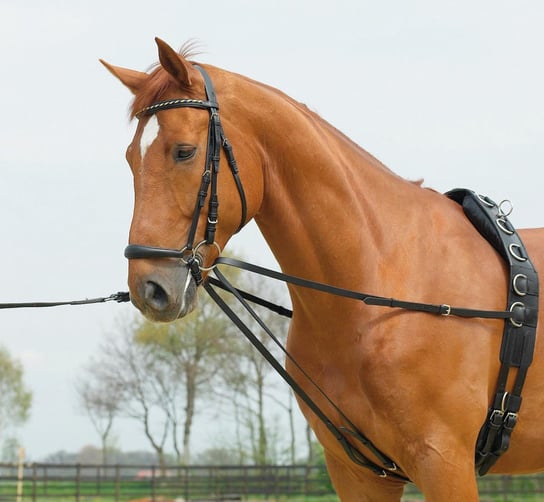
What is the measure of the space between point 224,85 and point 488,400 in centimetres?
219

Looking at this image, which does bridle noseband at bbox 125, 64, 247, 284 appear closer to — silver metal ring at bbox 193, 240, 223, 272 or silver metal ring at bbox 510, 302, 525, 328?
silver metal ring at bbox 193, 240, 223, 272

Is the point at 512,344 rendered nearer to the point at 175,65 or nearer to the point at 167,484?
the point at 175,65

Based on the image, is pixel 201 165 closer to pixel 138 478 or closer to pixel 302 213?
pixel 302 213

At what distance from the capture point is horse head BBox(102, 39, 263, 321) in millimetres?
4066

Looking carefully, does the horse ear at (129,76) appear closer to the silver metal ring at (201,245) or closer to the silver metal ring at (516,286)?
the silver metal ring at (201,245)

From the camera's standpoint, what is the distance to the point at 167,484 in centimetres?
2909

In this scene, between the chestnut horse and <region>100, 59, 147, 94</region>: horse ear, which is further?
<region>100, 59, 147, 94</region>: horse ear

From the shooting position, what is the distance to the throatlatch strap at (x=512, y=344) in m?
4.58

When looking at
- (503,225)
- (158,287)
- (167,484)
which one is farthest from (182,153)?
(167,484)

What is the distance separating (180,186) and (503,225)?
1.91 m

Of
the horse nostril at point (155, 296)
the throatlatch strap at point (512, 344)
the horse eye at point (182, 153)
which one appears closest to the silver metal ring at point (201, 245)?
the horse nostril at point (155, 296)

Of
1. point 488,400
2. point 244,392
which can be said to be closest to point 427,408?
point 488,400

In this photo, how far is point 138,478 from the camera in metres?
29.1

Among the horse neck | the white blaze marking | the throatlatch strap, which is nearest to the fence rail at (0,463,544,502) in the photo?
the throatlatch strap
